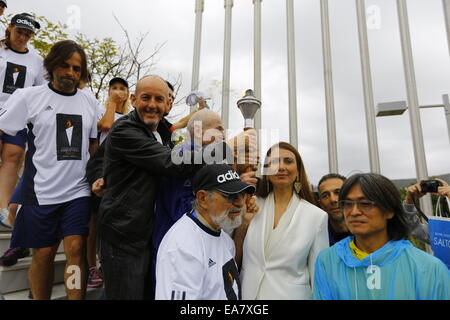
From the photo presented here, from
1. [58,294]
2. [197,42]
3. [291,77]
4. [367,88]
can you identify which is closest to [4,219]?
[58,294]

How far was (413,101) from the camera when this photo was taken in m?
5.72

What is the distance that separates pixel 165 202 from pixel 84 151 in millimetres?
1093

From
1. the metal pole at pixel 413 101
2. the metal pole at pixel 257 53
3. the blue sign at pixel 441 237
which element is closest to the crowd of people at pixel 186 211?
the blue sign at pixel 441 237

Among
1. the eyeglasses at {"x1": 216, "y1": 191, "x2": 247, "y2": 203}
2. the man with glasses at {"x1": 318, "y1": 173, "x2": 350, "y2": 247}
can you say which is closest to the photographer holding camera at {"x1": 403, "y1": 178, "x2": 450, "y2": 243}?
the man with glasses at {"x1": 318, "y1": 173, "x2": 350, "y2": 247}

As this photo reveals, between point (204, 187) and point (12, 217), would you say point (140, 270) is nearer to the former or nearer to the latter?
point (204, 187)

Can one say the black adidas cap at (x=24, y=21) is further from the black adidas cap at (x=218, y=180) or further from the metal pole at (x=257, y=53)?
the metal pole at (x=257, y=53)

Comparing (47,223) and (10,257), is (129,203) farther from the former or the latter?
(10,257)

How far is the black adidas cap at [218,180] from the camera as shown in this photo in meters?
1.82

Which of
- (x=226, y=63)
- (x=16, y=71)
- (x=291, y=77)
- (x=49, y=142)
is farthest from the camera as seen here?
(x=226, y=63)

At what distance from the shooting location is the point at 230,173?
1878 mm

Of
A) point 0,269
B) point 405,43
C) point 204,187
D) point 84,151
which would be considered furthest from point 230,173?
point 405,43

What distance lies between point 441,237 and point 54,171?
3054 millimetres

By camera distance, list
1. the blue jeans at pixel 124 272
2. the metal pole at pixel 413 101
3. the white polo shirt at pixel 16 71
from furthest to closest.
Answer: the metal pole at pixel 413 101
the white polo shirt at pixel 16 71
the blue jeans at pixel 124 272

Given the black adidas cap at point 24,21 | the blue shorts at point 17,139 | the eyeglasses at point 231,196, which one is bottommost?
the eyeglasses at point 231,196
